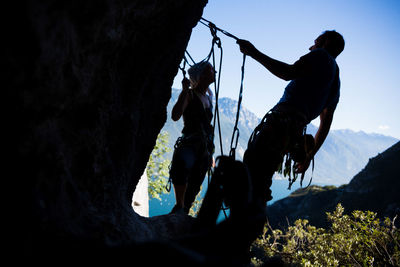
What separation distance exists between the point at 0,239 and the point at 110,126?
1570 mm

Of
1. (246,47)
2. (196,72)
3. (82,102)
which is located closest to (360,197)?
(196,72)

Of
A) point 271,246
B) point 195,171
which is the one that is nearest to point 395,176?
point 271,246

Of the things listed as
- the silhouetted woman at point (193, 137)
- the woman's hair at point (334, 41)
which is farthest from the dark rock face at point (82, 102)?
the woman's hair at point (334, 41)

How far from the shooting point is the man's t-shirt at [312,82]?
10.7 ft

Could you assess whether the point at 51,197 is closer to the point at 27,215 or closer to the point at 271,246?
the point at 27,215

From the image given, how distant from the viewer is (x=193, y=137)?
3920 mm

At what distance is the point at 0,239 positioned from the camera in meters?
1.41

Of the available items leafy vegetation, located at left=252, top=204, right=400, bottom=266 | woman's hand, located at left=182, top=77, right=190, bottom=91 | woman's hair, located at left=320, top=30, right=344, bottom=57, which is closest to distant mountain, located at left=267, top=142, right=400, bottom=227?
leafy vegetation, located at left=252, top=204, right=400, bottom=266

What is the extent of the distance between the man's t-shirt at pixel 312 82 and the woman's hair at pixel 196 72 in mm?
1644

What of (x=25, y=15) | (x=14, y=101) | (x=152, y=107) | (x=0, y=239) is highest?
(x=152, y=107)

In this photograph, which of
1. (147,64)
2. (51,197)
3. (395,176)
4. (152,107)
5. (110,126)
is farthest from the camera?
(395,176)

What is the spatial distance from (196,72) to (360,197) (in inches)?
2723

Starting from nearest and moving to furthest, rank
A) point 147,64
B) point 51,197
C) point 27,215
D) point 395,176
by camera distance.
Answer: point 27,215 → point 51,197 → point 147,64 → point 395,176

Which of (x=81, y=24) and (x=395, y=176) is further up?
(x=395, y=176)
